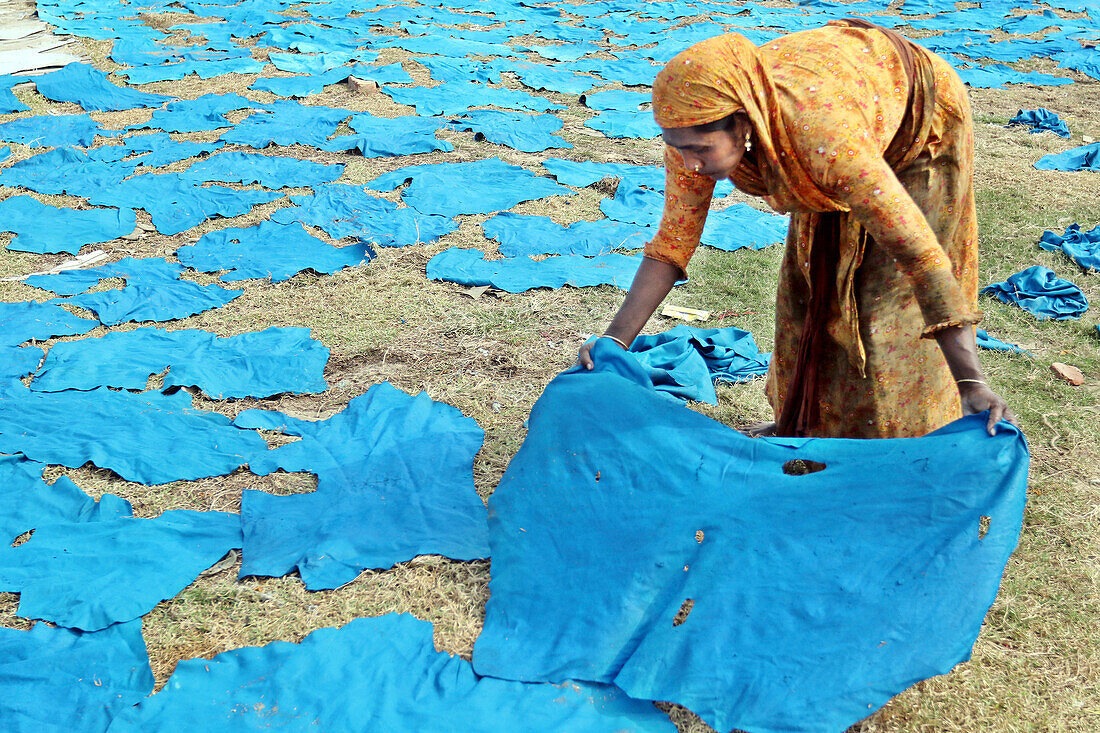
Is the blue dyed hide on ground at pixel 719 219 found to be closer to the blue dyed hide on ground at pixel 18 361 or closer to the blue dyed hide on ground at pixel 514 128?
the blue dyed hide on ground at pixel 514 128

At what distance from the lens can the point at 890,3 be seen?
984 centimetres

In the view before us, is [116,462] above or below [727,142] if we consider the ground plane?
below

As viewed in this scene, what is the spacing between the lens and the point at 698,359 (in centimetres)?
290

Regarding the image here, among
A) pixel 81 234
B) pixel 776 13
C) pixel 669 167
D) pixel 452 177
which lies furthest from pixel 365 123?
pixel 776 13

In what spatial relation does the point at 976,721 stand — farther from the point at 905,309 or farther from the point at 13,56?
the point at 13,56

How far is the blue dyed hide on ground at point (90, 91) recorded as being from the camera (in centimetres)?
585

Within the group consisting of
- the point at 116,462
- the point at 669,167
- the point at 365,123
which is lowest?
the point at 116,462

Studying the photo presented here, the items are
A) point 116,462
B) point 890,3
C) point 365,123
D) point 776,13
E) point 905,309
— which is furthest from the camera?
point 890,3

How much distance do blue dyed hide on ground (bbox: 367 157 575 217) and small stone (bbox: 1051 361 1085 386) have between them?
2611 millimetres

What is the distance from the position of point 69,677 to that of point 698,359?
2114 millimetres

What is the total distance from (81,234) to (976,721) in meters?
4.28

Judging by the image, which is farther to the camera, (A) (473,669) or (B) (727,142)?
(A) (473,669)

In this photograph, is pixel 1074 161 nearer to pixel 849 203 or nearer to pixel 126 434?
pixel 849 203

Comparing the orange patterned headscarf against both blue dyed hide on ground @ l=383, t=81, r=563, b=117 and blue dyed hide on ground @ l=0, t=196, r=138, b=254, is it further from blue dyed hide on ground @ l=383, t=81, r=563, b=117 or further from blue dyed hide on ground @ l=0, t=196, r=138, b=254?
blue dyed hide on ground @ l=383, t=81, r=563, b=117
